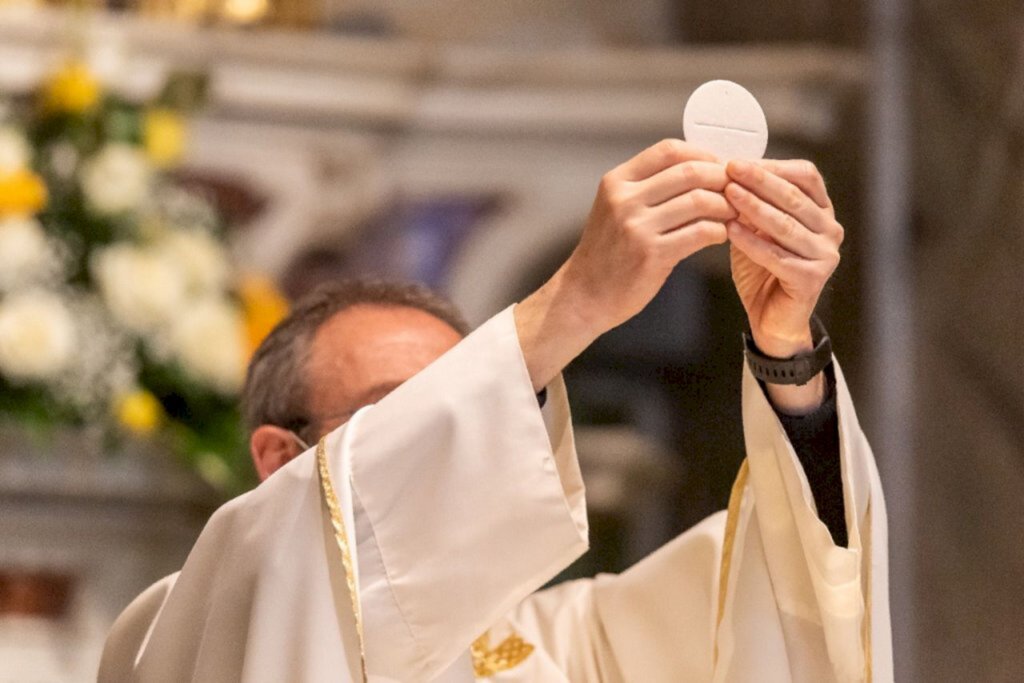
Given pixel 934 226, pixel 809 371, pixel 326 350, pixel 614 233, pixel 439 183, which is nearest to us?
pixel 614 233

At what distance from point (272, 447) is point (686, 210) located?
0.90 metres

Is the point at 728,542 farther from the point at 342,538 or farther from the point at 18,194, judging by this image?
the point at 18,194

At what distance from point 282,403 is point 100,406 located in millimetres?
1334

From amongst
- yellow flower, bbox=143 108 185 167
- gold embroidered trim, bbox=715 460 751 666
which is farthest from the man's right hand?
yellow flower, bbox=143 108 185 167

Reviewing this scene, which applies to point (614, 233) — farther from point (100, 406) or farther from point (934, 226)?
point (934, 226)

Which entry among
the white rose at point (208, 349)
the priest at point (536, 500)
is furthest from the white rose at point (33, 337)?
the priest at point (536, 500)

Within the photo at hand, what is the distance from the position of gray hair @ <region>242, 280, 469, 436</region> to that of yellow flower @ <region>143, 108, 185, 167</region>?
148cm

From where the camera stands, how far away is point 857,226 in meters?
4.61

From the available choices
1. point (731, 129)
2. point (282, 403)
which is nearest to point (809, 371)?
point (731, 129)

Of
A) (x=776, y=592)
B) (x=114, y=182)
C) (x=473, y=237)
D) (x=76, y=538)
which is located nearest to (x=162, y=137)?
(x=114, y=182)

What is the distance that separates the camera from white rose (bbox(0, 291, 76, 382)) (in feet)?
11.2

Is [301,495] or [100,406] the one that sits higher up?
[100,406]

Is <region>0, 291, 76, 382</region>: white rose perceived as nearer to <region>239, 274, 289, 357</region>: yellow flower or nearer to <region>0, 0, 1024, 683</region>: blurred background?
<region>0, 0, 1024, 683</region>: blurred background

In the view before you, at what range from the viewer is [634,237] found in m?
1.79
